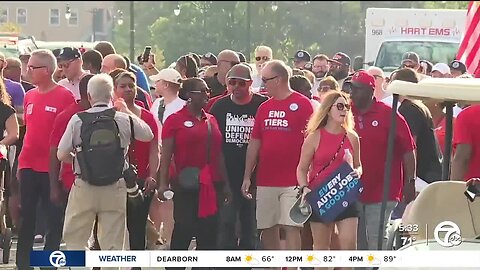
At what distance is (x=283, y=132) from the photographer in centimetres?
1093

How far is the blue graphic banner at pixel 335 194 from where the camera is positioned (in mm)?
9797

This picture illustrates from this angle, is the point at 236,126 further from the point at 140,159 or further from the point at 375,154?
the point at 375,154

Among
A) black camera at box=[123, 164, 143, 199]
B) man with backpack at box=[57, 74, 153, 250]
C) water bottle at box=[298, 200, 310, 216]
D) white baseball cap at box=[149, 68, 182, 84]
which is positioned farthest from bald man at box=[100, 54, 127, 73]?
water bottle at box=[298, 200, 310, 216]

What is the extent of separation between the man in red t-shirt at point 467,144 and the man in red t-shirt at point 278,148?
137 centimetres

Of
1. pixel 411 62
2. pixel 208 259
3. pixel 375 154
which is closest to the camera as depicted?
pixel 208 259

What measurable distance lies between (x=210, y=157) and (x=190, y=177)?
230 mm

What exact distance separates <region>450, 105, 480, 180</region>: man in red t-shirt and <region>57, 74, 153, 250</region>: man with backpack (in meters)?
2.25

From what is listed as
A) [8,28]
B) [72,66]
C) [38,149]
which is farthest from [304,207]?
[8,28]

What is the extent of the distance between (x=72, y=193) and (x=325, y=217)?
1.85 m

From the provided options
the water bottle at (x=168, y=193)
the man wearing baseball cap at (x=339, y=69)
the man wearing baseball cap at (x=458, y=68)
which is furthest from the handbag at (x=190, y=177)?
the man wearing baseball cap at (x=458, y=68)

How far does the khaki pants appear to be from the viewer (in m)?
9.96

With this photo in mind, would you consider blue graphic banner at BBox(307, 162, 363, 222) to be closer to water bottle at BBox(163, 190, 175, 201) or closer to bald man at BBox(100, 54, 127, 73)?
water bottle at BBox(163, 190, 175, 201)

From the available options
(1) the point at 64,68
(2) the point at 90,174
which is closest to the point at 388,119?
(2) the point at 90,174

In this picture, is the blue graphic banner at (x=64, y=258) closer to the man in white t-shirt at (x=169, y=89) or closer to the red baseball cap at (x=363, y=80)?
the red baseball cap at (x=363, y=80)
